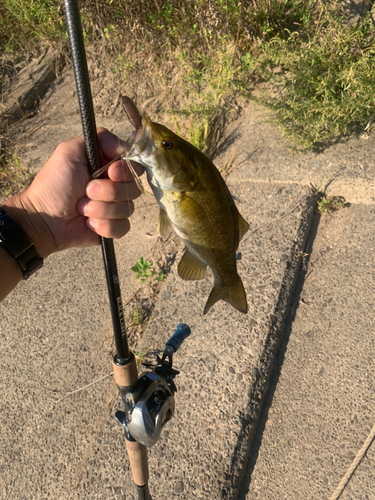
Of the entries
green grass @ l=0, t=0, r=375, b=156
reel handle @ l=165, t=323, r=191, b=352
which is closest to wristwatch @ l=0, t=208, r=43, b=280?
reel handle @ l=165, t=323, r=191, b=352

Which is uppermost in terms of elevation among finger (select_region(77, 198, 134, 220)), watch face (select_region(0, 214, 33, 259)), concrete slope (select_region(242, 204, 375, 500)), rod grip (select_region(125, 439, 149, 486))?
watch face (select_region(0, 214, 33, 259))

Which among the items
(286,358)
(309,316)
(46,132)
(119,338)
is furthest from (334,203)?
(46,132)

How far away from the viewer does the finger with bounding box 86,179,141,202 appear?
1.70 metres

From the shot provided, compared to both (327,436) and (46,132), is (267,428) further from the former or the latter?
(46,132)

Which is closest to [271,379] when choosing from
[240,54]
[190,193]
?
[190,193]

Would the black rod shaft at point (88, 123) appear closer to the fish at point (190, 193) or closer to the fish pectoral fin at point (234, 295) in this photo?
the fish at point (190, 193)

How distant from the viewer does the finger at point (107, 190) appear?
5.58ft

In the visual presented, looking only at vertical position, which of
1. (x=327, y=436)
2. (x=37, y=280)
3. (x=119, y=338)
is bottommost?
(x=327, y=436)

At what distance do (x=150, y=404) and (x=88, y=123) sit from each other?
1140 millimetres

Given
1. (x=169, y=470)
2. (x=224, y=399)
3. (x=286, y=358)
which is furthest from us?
(x=286, y=358)

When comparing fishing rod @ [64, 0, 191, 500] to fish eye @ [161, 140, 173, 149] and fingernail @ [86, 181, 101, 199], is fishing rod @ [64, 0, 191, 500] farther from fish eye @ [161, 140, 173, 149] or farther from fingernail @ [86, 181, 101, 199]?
fish eye @ [161, 140, 173, 149]

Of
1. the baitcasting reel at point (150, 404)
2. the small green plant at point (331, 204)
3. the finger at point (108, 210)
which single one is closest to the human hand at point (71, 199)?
the finger at point (108, 210)

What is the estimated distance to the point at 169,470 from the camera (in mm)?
2082

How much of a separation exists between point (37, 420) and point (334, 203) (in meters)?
2.62
